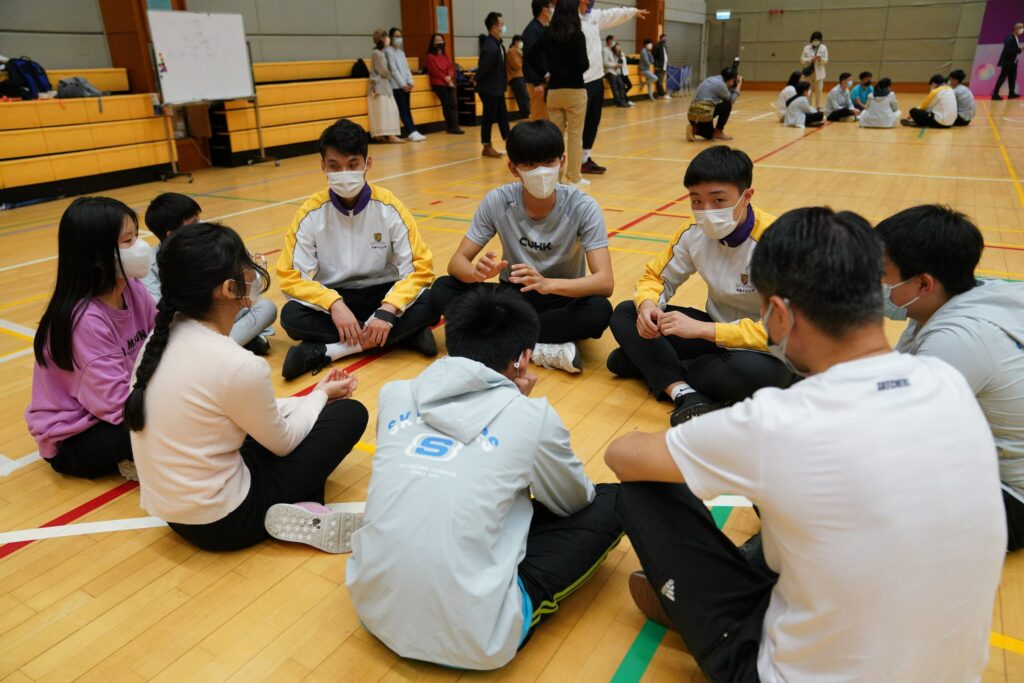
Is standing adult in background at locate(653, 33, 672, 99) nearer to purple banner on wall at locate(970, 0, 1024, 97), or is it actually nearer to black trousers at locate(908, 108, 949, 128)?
black trousers at locate(908, 108, 949, 128)

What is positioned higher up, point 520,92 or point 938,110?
point 520,92

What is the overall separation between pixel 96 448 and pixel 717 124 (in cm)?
992

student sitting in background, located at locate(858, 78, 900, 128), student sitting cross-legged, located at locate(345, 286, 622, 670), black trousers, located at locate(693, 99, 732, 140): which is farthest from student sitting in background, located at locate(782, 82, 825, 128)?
student sitting cross-legged, located at locate(345, 286, 622, 670)

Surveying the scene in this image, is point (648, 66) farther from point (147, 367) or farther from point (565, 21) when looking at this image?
point (147, 367)

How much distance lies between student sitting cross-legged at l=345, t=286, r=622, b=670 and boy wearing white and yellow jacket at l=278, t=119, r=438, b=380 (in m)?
1.60

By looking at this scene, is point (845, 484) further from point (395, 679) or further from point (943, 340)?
point (395, 679)

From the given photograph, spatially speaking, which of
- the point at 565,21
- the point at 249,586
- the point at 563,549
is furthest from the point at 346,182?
the point at 565,21

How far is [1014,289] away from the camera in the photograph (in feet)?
5.71

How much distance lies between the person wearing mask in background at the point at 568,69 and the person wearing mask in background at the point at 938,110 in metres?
7.42

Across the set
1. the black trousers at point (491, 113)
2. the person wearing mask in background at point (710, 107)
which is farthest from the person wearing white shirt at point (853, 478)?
the person wearing mask in background at point (710, 107)

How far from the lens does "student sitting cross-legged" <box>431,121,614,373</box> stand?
2.97 m

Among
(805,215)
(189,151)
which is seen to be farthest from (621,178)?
(805,215)

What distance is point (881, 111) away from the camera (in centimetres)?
1151

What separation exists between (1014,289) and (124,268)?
2576mm
